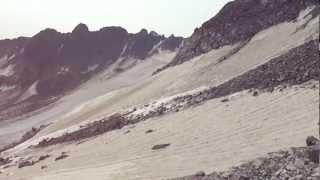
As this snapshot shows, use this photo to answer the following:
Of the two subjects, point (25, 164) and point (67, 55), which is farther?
point (67, 55)

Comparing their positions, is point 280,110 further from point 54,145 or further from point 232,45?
point 232,45

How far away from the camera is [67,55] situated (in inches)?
5177

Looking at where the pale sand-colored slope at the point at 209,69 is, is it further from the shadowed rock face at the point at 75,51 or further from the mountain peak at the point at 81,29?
the mountain peak at the point at 81,29

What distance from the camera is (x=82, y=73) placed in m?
121

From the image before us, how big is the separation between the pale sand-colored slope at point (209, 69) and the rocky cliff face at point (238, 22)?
1.74m

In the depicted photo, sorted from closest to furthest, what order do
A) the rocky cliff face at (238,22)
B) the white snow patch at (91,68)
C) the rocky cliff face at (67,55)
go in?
the rocky cliff face at (238,22) → the rocky cliff face at (67,55) → the white snow patch at (91,68)

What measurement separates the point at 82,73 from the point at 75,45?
1407 centimetres

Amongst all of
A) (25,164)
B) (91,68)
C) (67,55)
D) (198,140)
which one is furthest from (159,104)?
(67,55)

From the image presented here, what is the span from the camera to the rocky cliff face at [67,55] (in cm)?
11888

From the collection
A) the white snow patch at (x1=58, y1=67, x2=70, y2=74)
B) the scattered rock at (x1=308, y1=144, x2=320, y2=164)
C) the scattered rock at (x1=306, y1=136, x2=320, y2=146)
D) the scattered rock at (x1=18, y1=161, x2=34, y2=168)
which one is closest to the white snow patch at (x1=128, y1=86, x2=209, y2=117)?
the scattered rock at (x1=18, y1=161, x2=34, y2=168)

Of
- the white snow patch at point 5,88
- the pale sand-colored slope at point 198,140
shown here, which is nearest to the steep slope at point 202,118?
the pale sand-colored slope at point 198,140

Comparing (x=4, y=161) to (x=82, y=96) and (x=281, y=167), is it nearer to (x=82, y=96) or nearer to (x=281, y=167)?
(x=281, y=167)

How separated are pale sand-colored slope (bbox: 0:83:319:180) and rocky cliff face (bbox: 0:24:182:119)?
234 ft

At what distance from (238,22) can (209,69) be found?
14.6 m
